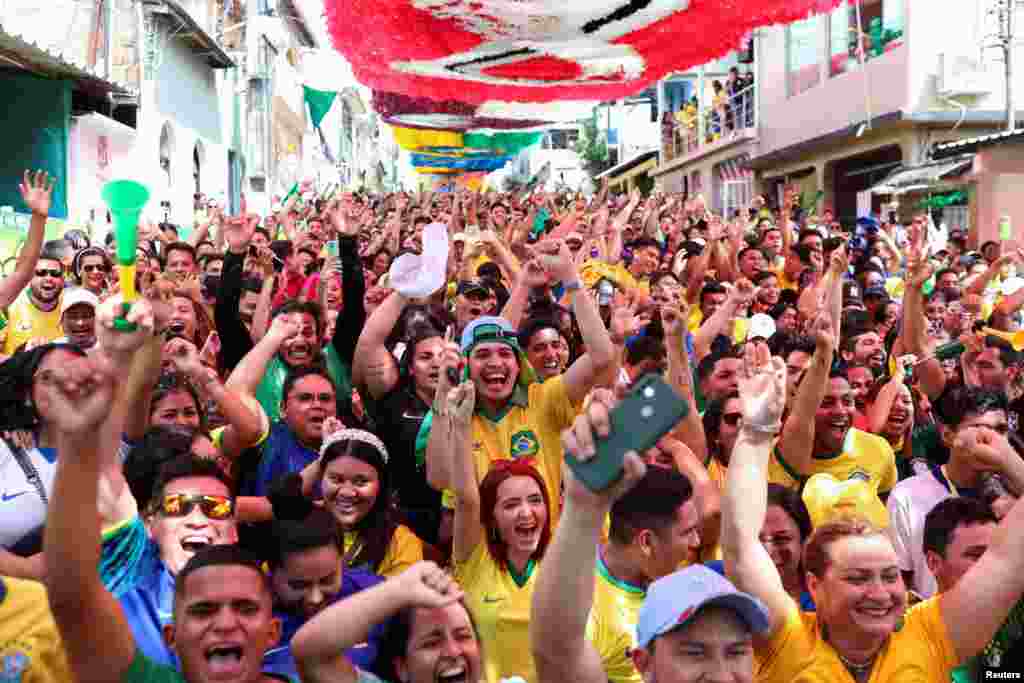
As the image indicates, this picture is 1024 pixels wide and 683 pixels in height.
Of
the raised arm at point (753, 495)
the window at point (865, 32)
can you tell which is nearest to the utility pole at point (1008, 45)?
the window at point (865, 32)

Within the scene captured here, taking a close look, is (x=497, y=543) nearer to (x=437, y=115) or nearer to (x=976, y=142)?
(x=437, y=115)

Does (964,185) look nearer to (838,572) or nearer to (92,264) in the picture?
(92,264)

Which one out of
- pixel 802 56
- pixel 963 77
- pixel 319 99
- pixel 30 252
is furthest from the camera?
pixel 802 56

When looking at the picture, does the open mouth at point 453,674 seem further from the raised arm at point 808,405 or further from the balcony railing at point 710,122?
the balcony railing at point 710,122

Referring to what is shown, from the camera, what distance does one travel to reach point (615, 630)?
10.4 ft

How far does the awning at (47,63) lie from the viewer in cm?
1154

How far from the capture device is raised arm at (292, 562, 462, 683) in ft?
7.41

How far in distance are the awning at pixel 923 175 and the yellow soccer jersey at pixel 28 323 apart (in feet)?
39.8

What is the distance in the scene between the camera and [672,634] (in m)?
2.49

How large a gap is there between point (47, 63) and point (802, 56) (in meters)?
17.0

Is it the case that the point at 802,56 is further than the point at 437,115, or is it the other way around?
the point at 802,56

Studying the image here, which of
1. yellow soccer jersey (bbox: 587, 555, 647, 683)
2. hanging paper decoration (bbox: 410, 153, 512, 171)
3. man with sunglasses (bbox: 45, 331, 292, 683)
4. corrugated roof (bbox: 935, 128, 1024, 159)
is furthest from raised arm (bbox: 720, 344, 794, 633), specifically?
hanging paper decoration (bbox: 410, 153, 512, 171)

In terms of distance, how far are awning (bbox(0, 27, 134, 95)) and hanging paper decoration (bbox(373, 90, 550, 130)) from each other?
3.34 m

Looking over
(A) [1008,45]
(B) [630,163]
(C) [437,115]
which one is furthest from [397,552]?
(B) [630,163]
